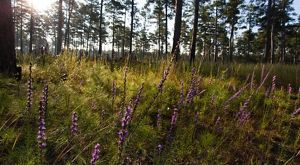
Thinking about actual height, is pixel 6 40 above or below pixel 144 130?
above

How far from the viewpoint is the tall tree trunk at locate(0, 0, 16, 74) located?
5.62 meters

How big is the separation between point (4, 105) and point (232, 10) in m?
40.8

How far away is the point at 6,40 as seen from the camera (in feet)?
18.9

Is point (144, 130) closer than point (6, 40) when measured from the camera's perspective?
Yes

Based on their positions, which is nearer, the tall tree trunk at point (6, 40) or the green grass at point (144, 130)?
the green grass at point (144, 130)

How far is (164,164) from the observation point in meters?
2.58

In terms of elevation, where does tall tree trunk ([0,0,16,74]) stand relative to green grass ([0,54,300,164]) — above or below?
above

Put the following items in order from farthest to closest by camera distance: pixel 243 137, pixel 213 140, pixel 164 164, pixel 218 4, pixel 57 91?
pixel 218 4, pixel 57 91, pixel 243 137, pixel 213 140, pixel 164 164

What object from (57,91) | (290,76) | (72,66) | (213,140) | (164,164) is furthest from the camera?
(290,76)

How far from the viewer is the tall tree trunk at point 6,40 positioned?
562 centimetres

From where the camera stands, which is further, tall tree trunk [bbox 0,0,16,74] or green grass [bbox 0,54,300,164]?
tall tree trunk [bbox 0,0,16,74]

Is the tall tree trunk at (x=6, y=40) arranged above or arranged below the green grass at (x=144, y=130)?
above

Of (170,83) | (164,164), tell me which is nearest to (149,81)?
(170,83)

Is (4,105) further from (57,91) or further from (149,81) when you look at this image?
(149,81)
